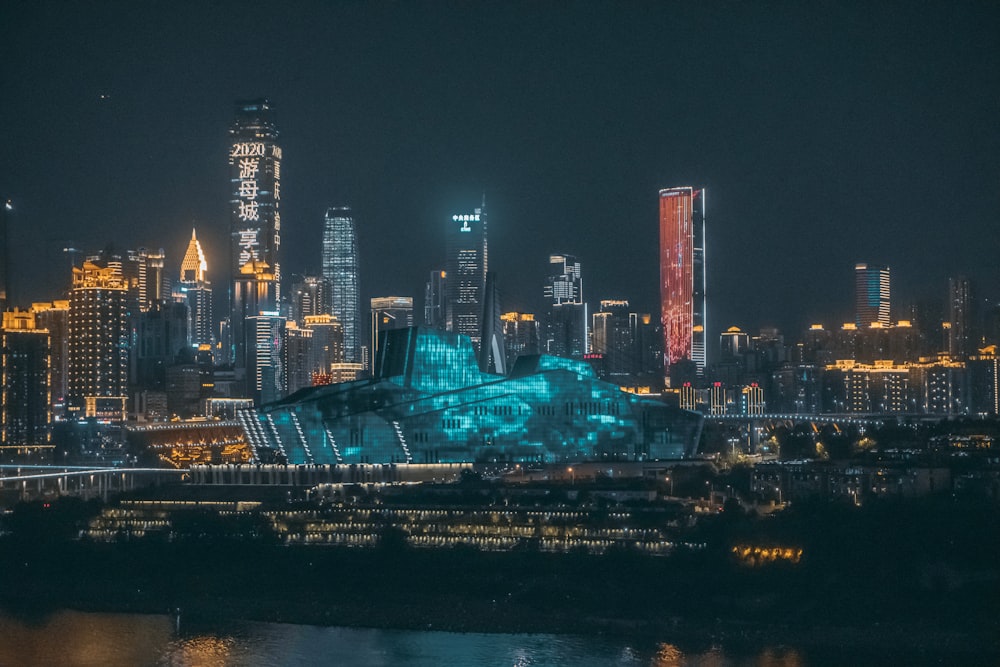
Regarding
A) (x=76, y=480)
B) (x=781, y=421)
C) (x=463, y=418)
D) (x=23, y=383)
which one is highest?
(x=23, y=383)

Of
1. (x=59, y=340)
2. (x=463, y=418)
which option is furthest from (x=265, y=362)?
(x=463, y=418)

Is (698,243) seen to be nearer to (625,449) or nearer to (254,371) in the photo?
(254,371)

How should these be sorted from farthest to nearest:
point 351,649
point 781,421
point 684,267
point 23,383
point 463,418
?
point 684,267, point 781,421, point 23,383, point 463,418, point 351,649

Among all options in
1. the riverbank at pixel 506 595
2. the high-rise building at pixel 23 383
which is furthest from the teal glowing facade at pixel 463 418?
the high-rise building at pixel 23 383

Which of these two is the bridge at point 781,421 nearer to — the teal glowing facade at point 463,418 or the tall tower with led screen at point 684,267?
the teal glowing facade at point 463,418

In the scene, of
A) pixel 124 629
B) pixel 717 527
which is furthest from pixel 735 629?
pixel 124 629

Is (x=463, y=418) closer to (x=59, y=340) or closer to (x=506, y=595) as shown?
(x=506, y=595)

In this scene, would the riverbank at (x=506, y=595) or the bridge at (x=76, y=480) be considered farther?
the bridge at (x=76, y=480)
